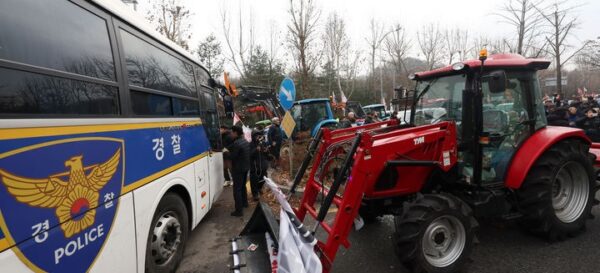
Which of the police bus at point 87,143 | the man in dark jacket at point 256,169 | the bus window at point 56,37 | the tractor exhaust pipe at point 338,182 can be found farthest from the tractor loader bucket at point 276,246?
the man in dark jacket at point 256,169

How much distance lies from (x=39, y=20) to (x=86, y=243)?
151cm

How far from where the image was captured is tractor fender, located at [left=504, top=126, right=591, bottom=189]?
3730 mm

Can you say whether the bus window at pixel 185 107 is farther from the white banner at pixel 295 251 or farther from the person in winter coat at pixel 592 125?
the person in winter coat at pixel 592 125

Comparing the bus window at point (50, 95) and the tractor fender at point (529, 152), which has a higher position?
the bus window at point (50, 95)

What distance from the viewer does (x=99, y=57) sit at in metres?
2.49

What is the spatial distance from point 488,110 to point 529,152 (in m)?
0.70

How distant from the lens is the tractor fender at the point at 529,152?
3730mm

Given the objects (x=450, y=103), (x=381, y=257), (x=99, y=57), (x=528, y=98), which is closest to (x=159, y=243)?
(x=99, y=57)

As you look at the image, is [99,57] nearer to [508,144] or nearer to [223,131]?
[223,131]

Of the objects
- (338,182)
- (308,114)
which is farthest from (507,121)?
(308,114)

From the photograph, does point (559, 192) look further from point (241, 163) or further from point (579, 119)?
point (579, 119)

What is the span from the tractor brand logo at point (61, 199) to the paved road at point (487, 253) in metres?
1.83

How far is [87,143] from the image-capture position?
221 cm

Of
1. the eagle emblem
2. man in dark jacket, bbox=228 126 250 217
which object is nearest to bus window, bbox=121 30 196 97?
the eagle emblem
